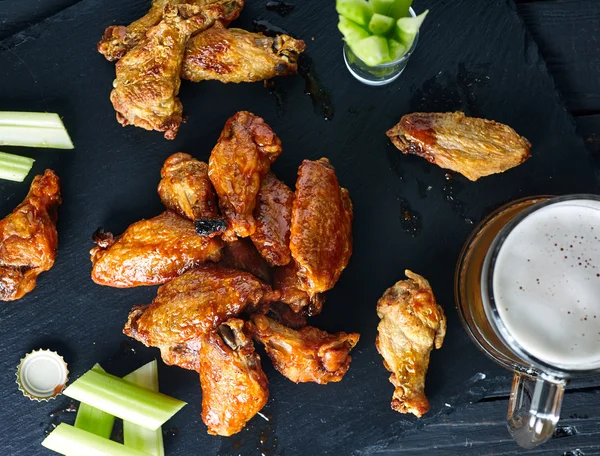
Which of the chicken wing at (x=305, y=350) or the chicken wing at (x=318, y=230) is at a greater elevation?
the chicken wing at (x=318, y=230)

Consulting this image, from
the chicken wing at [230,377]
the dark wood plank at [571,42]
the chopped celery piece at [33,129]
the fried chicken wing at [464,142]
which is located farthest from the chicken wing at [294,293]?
the dark wood plank at [571,42]

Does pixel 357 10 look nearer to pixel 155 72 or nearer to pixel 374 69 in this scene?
pixel 374 69

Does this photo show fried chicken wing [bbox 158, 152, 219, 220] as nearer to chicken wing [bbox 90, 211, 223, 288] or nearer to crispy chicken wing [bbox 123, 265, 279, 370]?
chicken wing [bbox 90, 211, 223, 288]

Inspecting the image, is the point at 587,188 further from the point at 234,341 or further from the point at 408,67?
the point at 234,341

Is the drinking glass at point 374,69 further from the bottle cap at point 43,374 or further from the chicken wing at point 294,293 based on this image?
the bottle cap at point 43,374

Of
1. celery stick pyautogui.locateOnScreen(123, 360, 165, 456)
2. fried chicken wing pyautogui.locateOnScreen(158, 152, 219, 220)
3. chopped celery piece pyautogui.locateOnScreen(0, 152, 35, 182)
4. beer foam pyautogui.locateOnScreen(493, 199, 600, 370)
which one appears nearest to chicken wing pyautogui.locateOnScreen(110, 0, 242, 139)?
fried chicken wing pyautogui.locateOnScreen(158, 152, 219, 220)

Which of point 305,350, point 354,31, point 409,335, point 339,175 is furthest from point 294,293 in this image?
point 354,31
